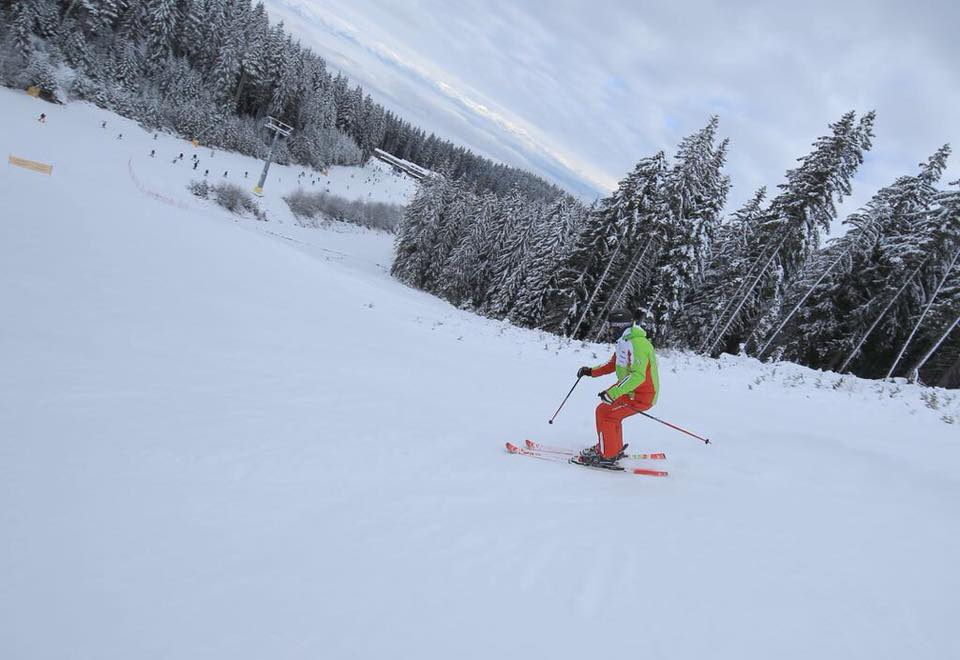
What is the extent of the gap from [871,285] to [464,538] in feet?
119

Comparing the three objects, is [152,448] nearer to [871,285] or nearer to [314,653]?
[314,653]

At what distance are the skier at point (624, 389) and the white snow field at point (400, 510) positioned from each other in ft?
1.59

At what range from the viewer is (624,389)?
6.34 m

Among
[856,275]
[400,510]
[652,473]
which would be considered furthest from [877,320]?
[400,510]

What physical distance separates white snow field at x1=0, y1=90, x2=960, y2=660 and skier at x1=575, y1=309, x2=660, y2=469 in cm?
48

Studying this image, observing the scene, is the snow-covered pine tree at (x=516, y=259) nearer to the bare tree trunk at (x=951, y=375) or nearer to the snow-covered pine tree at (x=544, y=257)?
the snow-covered pine tree at (x=544, y=257)

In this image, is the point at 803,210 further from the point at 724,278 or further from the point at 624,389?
the point at 624,389

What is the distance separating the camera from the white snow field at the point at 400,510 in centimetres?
313

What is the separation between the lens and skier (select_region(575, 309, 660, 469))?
6.36 m

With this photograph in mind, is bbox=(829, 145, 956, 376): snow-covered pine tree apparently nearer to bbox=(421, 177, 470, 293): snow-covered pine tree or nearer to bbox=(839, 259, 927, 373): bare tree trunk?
bbox=(839, 259, 927, 373): bare tree trunk

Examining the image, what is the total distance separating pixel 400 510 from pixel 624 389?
341 centimetres

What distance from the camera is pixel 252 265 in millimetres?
17781

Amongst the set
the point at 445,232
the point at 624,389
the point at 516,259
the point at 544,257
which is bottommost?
the point at 445,232

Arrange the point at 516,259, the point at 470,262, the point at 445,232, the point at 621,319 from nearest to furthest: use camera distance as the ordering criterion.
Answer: the point at 621,319 < the point at 516,259 < the point at 470,262 < the point at 445,232
